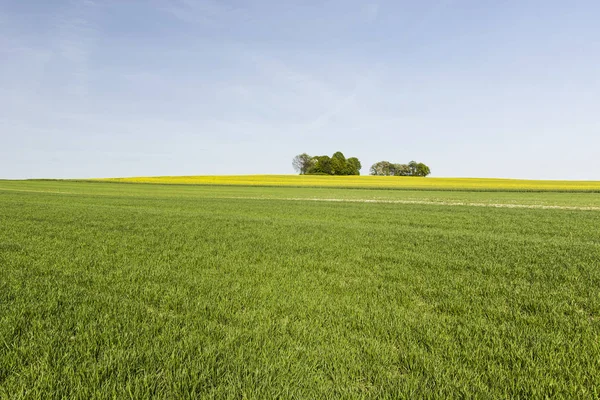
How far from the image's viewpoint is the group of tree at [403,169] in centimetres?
16125

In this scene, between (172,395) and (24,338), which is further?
(24,338)

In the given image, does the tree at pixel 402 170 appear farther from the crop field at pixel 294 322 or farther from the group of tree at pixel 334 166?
the crop field at pixel 294 322

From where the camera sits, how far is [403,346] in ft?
12.6

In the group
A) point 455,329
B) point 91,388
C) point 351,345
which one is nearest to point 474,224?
point 455,329

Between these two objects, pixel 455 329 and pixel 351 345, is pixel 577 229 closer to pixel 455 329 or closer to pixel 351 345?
pixel 455 329

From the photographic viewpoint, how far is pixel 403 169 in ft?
→ 530

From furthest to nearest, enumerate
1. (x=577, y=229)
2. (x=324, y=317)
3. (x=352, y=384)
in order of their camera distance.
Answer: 1. (x=577, y=229)
2. (x=324, y=317)
3. (x=352, y=384)

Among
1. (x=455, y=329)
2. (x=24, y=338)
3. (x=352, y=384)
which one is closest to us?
(x=352, y=384)

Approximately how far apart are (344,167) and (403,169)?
46.8 meters

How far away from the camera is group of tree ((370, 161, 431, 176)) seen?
161250 millimetres

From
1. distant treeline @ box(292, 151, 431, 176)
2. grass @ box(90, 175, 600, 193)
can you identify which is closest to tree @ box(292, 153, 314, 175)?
distant treeline @ box(292, 151, 431, 176)

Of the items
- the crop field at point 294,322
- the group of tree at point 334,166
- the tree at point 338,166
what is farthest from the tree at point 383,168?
the crop field at point 294,322

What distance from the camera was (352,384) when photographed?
123 inches

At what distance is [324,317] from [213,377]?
1.83m
